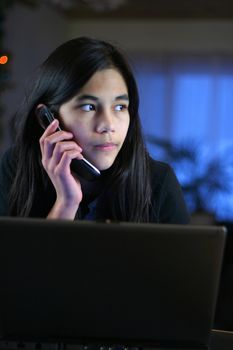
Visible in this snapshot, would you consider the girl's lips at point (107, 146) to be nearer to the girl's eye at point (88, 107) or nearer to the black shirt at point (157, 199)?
the girl's eye at point (88, 107)

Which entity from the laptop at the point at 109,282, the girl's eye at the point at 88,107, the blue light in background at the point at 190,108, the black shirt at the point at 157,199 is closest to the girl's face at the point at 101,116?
the girl's eye at the point at 88,107

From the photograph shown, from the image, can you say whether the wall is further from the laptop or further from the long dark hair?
the laptop

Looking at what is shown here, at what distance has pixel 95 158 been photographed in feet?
5.34

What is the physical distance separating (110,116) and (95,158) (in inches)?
4.4

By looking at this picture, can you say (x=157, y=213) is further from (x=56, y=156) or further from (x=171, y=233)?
(x=171, y=233)

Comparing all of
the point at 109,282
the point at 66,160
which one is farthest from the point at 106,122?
the point at 109,282

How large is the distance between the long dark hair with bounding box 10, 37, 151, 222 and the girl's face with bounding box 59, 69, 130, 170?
24mm

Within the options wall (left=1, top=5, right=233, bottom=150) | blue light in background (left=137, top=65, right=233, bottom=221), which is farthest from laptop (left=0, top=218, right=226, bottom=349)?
blue light in background (left=137, top=65, right=233, bottom=221)

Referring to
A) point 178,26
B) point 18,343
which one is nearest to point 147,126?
point 178,26

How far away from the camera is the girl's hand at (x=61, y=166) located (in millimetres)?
1614

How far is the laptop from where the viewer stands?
1102mm

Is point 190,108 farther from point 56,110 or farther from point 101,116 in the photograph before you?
point 101,116

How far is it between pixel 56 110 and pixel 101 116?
6.5 inches

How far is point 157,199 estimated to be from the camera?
68.6 inches
